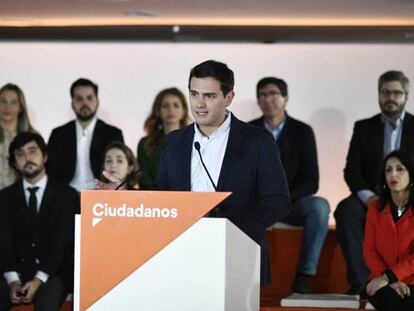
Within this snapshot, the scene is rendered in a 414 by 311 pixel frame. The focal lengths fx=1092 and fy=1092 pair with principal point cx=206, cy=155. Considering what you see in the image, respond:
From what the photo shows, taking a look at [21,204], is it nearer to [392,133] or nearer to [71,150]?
[71,150]

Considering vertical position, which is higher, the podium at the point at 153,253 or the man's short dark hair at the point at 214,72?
the man's short dark hair at the point at 214,72

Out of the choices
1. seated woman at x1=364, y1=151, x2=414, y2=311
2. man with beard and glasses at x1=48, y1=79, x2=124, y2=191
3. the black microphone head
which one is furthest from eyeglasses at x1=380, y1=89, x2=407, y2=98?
the black microphone head

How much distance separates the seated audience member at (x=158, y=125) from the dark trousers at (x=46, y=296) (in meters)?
1.08

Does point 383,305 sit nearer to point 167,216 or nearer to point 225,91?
point 225,91

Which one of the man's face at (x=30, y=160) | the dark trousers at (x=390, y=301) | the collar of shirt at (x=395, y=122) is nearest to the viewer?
the dark trousers at (x=390, y=301)

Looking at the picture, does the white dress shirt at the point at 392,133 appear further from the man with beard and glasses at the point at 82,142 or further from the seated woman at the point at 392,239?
the man with beard and glasses at the point at 82,142

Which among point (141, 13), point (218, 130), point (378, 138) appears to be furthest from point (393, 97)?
point (218, 130)

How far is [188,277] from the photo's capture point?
327 cm

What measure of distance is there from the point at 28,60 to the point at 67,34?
1.34ft

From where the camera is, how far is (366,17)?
6832mm

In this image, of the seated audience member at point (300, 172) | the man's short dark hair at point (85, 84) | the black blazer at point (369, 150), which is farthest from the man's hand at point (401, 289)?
the man's short dark hair at point (85, 84)

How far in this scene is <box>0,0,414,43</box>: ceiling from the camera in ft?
21.4

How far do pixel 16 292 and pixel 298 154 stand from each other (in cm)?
188

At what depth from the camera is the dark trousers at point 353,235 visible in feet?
19.4
